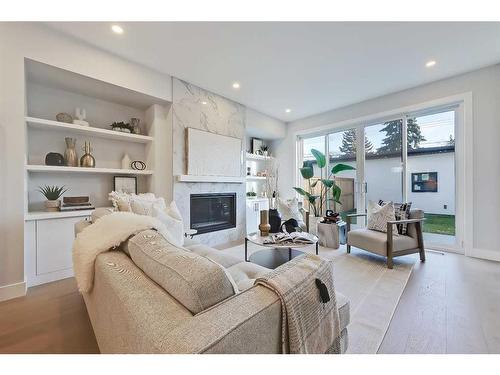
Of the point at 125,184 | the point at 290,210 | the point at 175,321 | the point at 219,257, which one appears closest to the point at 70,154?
the point at 125,184

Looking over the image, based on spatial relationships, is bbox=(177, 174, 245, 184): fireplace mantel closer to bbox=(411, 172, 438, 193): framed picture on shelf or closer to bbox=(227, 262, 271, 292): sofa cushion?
bbox=(227, 262, 271, 292): sofa cushion

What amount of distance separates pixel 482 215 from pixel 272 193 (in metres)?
3.54

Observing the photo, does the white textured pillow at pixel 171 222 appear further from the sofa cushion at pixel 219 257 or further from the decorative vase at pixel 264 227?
the decorative vase at pixel 264 227

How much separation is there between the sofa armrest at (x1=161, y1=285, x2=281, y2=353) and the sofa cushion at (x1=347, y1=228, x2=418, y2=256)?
8.54ft

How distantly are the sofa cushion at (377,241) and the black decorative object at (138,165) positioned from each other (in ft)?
11.0

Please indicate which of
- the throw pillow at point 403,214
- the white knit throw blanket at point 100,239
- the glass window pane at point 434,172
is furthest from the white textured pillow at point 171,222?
the glass window pane at point 434,172

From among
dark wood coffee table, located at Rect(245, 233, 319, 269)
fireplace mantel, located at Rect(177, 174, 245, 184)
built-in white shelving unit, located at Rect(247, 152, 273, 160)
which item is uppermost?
built-in white shelving unit, located at Rect(247, 152, 273, 160)

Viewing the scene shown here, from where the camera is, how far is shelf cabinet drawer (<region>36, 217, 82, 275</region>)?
92.4 inches

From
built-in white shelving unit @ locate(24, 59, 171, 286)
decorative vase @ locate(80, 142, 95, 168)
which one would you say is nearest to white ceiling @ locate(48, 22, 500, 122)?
built-in white shelving unit @ locate(24, 59, 171, 286)

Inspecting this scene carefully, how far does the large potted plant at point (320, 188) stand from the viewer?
163 inches

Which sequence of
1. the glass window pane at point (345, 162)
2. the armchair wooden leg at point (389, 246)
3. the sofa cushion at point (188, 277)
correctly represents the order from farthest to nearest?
the glass window pane at point (345, 162), the armchair wooden leg at point (389, 246), the sofa cushion at point (188, 277)

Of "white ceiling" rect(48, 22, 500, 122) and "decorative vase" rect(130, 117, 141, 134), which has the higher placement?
"white ceiling" rect(48, 22, 500, 122)
